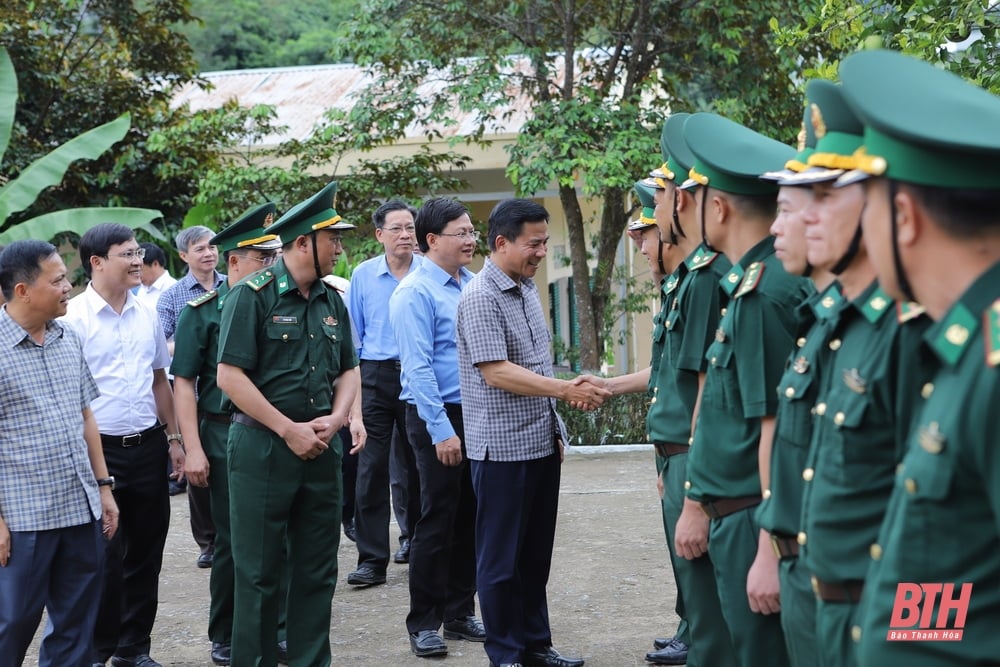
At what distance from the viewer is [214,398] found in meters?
5.90

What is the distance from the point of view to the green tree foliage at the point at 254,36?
33.4 meters

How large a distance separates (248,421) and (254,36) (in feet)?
104

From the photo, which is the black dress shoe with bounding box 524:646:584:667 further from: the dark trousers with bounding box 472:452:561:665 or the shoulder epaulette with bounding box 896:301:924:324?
the shoulder epaulette with bounding box 896:301:924:324

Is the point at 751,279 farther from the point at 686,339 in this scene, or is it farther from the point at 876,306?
the point at 876,306

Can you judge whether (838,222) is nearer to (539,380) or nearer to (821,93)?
(821,93)

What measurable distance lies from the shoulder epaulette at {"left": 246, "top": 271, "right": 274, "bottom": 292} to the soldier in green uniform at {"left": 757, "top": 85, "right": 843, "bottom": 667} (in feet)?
8.21

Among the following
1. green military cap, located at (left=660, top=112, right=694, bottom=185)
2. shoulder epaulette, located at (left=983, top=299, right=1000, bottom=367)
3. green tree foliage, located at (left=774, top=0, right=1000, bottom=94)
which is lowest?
shoulder epaulette, located at (left=983, top=299, right=1000, bottom=367)

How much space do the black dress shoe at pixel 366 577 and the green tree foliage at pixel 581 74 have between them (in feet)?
17.3

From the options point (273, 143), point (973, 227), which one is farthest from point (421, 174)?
point (973, 227)

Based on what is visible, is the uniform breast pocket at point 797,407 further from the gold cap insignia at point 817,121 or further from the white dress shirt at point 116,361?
the white dress shirt at point 116,361

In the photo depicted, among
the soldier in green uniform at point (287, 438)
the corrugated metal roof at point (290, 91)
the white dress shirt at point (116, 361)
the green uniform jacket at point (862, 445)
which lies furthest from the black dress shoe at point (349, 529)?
the corrugated metal roof at point (290, 91)

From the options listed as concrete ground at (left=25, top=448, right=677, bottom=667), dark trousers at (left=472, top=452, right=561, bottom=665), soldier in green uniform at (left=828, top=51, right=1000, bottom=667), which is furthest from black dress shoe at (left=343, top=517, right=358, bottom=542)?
soldier in green uniform at (left=828, top=51, right=1000, bottom=667)

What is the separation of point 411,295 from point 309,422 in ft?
4.22

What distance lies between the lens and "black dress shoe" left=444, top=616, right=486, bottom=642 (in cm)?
597
